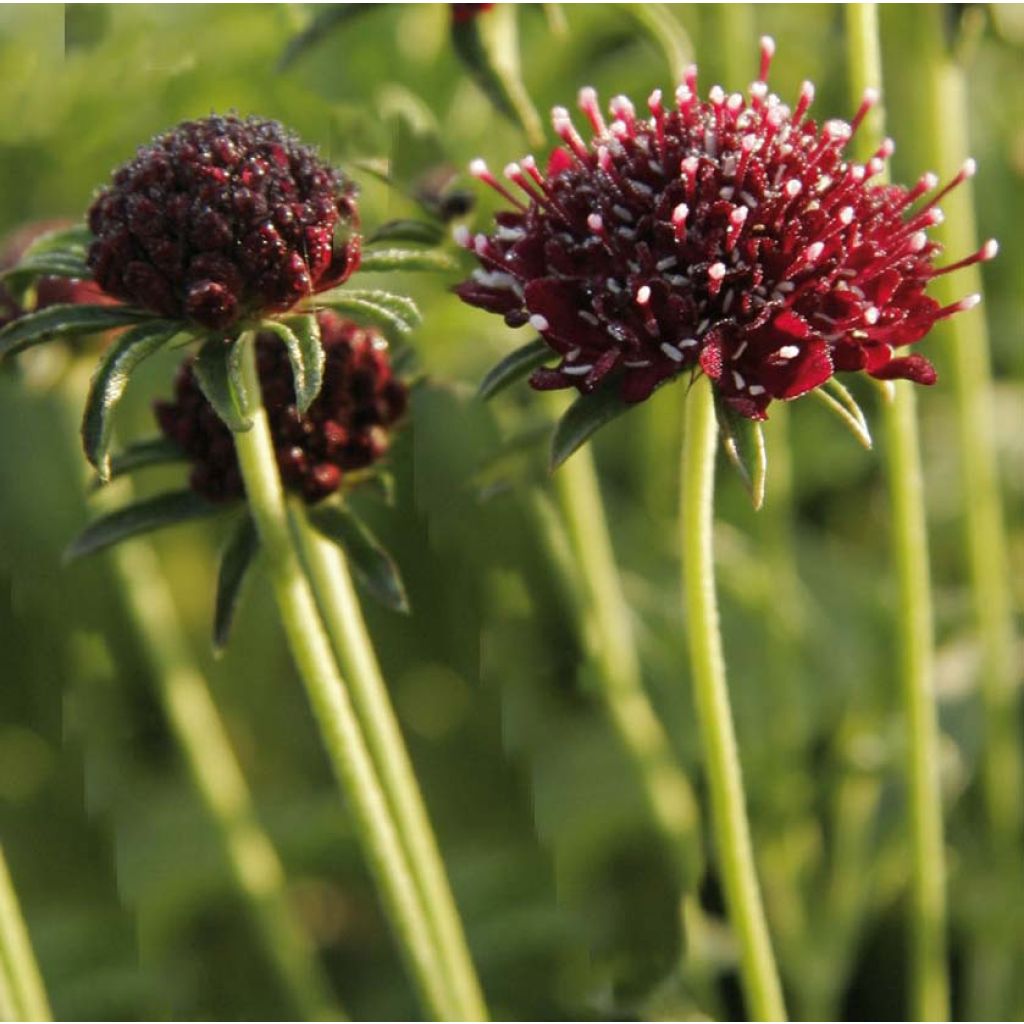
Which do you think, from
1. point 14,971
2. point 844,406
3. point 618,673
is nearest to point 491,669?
point 618,673

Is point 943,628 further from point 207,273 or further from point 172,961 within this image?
point 207,273

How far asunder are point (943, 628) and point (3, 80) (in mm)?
1958

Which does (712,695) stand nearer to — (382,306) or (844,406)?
(844,406)

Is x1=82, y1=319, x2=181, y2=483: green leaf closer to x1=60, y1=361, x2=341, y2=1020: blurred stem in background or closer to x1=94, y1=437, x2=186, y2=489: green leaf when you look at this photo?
x1=94, y1=437, x2=186, y2=489: green leaf

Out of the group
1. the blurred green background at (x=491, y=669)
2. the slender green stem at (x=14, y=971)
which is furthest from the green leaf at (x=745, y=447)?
the slender green stem at (x=14, y=971)

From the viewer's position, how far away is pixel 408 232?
1104mm

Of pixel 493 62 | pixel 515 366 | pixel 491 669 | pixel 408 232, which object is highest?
pixel 493 62

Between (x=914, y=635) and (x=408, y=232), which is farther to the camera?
(x=914, y=635)

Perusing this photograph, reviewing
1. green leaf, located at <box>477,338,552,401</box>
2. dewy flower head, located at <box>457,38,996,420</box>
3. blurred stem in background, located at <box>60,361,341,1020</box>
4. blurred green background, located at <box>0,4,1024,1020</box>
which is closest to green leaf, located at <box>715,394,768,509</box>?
dewy flower head, located at <box>457,38,996,420</box>

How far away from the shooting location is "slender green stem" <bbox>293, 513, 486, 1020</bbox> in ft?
3.43

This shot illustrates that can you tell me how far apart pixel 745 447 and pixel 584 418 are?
0.34 feet

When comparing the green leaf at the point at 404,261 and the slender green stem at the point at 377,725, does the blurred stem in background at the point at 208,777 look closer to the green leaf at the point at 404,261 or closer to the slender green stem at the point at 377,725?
the slender green stem at the point at 377,725

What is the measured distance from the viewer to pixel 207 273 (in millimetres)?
937

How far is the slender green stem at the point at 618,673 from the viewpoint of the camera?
145 cm
